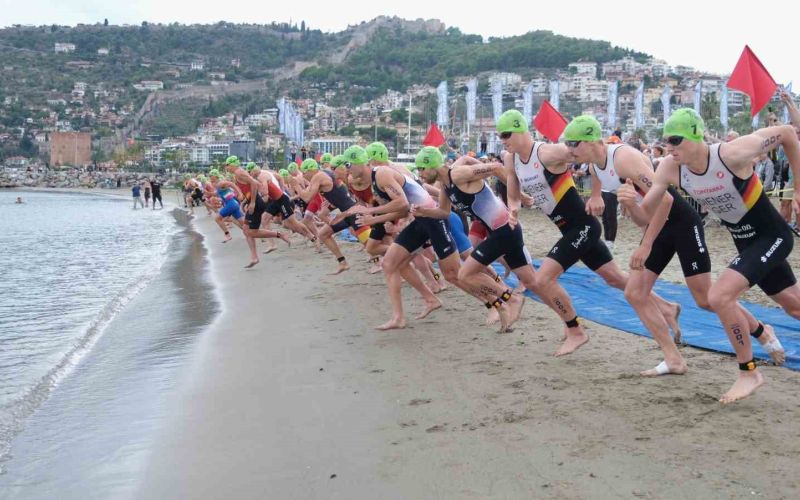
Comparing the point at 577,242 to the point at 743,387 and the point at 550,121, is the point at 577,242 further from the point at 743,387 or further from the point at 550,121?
the point at 550,121

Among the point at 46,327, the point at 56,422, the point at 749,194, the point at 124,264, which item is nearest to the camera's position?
the point at 749,194

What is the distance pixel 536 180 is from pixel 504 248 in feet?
2.63

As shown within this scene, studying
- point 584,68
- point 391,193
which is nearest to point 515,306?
point 391,193

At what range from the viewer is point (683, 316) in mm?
7938

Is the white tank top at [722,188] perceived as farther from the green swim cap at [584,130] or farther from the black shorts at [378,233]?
the black shorts at [378,233]

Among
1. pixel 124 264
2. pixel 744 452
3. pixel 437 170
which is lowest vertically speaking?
pixel 124 264

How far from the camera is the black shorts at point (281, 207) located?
52.0 feet

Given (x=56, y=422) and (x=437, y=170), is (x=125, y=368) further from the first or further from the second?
(x=437, y=170)

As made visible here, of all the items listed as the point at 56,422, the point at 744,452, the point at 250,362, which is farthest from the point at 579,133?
the point at 56,422

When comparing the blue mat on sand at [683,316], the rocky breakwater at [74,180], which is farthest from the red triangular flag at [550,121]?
the rocky breakwater at [74,180]

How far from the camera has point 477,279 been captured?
7680 mm

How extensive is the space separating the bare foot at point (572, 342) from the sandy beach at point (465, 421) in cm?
8

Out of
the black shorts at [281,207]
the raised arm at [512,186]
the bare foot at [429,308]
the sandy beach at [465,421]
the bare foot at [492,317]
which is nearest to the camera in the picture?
the sandy beach at [465,421]

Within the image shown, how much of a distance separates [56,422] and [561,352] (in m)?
3.85
